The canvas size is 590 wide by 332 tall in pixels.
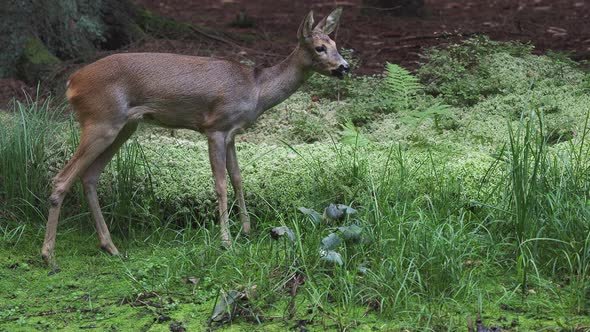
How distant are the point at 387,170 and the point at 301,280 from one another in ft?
5.69

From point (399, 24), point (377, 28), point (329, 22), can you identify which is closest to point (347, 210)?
point (329, 22)

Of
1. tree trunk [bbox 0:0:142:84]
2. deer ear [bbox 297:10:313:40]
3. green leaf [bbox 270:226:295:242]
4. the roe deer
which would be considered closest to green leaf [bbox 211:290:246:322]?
green leaf [bbox 270:226:295:242]

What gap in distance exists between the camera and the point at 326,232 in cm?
556

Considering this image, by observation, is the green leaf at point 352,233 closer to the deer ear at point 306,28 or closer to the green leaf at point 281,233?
the green leaf at point 281,233

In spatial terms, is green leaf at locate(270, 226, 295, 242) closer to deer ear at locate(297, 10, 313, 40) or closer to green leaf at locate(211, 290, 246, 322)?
green leaf at locate(211, 290, 246, 322)

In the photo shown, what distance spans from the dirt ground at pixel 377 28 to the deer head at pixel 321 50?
3.36 metres

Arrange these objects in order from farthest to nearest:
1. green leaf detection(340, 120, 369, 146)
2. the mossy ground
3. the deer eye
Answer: green leaf detection(340, 120, 369, 146)
the deer eye
the mossy ground

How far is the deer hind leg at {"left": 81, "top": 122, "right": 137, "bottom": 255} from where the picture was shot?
6.19 m

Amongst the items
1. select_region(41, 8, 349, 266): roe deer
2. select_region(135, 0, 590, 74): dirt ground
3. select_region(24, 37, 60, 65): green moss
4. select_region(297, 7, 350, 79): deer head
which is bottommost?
select_region(135, 0, 590, 74): dirt ground

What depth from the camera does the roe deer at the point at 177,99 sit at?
594cm

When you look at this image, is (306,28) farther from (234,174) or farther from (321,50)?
(234,174)

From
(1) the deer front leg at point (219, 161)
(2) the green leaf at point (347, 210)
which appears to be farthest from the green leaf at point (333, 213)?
(1) the deer front leg at point (219, 161)

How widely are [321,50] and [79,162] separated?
1.85 meters

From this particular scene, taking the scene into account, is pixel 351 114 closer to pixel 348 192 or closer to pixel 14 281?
pixel 348 192
